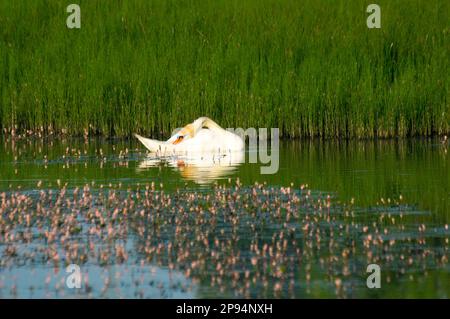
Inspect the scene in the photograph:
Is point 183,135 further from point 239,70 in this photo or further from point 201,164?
point 239,70

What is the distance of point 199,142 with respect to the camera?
20812mm

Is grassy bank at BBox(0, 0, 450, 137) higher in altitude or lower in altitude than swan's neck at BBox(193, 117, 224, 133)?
higher

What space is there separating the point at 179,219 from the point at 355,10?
12898mm

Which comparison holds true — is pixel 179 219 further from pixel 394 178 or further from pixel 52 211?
pixel 394 178

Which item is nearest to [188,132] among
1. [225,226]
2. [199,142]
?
[199,142]

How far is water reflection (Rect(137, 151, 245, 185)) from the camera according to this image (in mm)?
17625

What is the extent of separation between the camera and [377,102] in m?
22.4

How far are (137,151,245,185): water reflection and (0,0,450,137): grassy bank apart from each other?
2589mm

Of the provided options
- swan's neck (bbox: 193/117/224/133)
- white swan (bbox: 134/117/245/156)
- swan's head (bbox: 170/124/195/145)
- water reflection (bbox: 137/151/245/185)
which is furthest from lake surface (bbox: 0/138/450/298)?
swan's neck (bbox: 193/117/224/133)

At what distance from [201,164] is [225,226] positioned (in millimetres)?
6182

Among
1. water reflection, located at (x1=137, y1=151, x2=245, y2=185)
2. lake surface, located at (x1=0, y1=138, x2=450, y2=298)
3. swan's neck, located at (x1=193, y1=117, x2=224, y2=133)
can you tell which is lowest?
lake surface, located at (x1=0, y1=138, x2=450, y2=298)

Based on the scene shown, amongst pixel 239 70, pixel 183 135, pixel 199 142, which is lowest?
pixel 199 142

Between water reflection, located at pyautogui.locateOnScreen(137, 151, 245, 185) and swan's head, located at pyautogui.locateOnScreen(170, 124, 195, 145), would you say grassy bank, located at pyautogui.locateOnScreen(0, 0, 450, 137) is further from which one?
water reflection, located at pyautogui.locateOnScreen(137, 151, 245, 185)

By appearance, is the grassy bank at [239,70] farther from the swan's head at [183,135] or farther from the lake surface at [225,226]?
the lake surface at [225,226]
